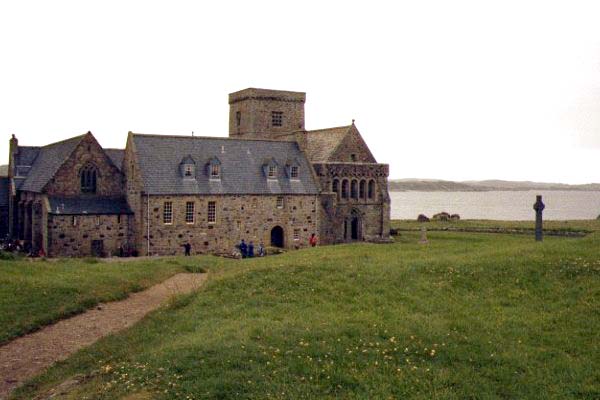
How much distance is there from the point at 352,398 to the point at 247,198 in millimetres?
41024

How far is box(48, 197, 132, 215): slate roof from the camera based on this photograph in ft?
156

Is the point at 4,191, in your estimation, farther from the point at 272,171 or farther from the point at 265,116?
the point at 265,116

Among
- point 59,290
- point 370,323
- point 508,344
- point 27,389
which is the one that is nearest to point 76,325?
point 59,290

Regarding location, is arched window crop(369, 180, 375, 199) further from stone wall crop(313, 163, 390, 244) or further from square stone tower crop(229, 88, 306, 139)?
square stone tower crop(229, 88, 306, 139)

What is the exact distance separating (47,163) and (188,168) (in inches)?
526

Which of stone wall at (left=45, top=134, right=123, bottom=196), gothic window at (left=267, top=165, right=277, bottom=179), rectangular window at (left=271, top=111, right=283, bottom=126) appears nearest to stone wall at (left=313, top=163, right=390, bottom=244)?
gothic window at (left=267, top=165, right=277, bottom=179)

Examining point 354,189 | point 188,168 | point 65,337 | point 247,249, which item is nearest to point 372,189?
point 354,189

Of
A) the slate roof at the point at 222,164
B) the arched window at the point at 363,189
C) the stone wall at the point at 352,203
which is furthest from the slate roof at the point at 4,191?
the arched window at the point at 363,189

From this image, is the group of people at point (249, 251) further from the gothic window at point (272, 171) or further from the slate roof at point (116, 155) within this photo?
the slate roof at point (116, 155)

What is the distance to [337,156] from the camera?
5872 centimetres

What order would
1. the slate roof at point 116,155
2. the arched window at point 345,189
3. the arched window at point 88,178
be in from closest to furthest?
the arched window at point 88,178, the arched window at point 345,189, the slate roof at point 116,155

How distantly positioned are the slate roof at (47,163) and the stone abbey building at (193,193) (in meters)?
0.16

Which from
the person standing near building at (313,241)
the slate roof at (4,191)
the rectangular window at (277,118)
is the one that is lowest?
the person standing near building at (313,241)

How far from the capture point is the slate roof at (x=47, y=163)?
165ft
